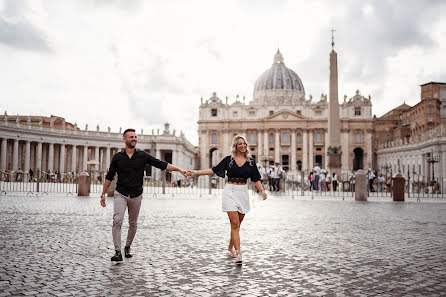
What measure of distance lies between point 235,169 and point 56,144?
55155mm

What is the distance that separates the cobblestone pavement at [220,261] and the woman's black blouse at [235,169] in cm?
112

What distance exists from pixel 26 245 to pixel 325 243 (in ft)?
15.3

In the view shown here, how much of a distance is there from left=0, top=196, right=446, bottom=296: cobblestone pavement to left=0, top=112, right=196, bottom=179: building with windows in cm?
3803

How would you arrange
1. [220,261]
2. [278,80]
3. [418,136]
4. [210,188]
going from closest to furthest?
[220,261] → [210,188] → [418,136] → [278,80]

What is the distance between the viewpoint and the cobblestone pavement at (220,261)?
422 centimetres

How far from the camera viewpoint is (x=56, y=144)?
5631 cm

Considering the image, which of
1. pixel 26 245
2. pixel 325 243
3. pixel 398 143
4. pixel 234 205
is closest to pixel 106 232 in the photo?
pixel 26 245

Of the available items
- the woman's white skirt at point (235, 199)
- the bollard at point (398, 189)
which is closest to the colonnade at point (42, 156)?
the bollard at point (398, 189)

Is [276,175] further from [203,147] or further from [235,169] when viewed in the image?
[203,147]

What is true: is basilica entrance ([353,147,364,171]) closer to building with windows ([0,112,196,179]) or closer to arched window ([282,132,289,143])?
arched window ([282,132,289,143])

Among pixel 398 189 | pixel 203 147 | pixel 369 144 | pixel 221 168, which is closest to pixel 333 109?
pixel 398 189

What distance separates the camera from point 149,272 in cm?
486

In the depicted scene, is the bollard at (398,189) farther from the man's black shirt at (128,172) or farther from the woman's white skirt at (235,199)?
the man's black shirt at (128,172)

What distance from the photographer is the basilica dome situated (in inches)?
3748
